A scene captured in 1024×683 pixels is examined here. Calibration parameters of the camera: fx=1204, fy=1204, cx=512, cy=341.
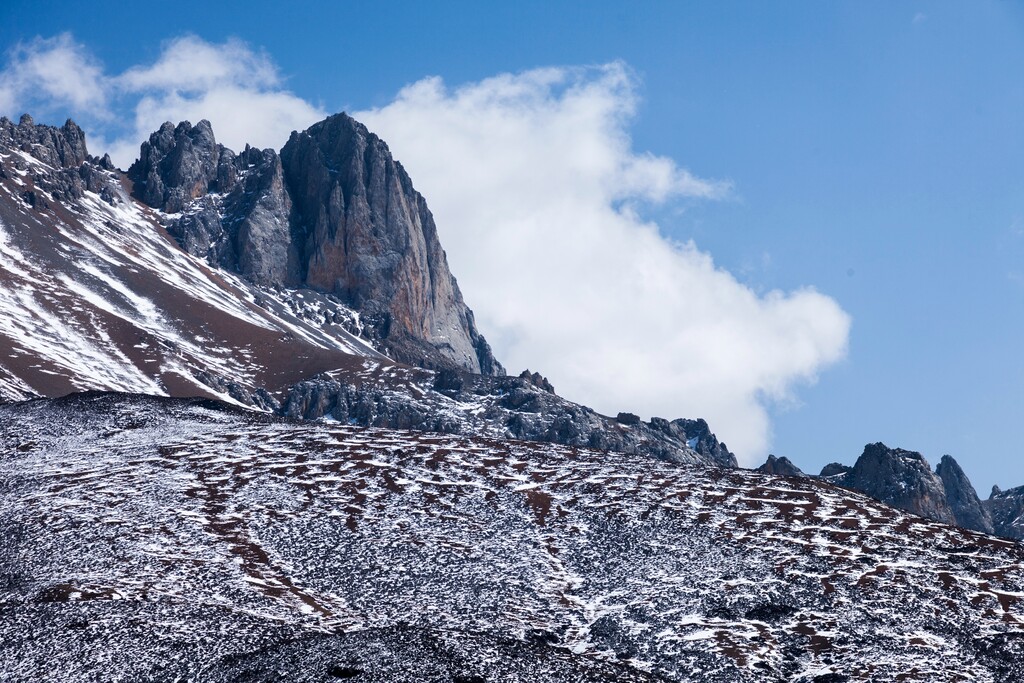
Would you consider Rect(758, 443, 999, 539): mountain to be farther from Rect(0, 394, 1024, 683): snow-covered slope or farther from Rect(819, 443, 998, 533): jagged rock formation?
Rect(0, 394, 1024, 683): snow-covered slope

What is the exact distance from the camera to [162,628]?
129ft

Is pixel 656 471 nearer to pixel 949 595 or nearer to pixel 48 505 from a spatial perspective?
pixel 949 595

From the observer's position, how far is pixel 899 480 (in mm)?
180750

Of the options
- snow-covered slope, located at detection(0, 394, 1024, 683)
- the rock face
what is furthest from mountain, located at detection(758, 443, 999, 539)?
snow-covered slope, located at detection(0, 394, 1024, 683)

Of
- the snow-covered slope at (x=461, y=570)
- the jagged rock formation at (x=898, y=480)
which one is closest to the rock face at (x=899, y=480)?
the jagged rock formation at (x=898, y=480)

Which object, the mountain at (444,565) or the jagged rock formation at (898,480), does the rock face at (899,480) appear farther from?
the mountain at (444,565)

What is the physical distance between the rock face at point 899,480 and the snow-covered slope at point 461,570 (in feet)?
417

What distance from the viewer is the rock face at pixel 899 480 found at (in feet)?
578

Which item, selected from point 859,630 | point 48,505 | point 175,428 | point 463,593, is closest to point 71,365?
point 175,428

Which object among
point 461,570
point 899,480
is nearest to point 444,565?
point 461,570

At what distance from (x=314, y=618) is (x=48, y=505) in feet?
52.0

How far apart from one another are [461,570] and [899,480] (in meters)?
148

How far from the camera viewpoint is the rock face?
176 m

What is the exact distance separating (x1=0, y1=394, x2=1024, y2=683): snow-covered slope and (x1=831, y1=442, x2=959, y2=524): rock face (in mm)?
127144
